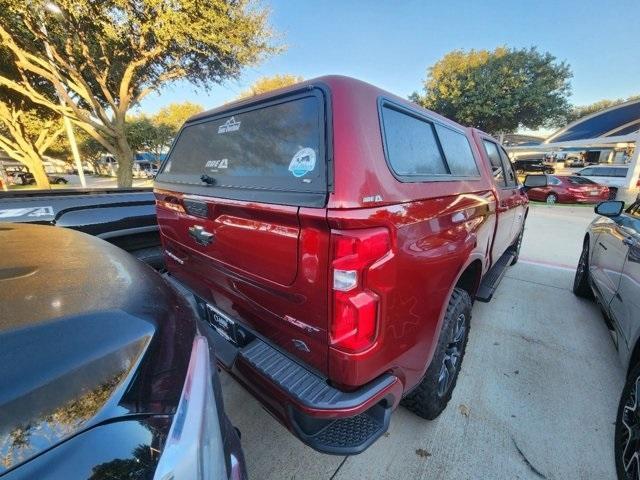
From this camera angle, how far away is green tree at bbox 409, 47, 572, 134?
23.3 meters

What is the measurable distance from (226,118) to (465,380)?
9.14 feet

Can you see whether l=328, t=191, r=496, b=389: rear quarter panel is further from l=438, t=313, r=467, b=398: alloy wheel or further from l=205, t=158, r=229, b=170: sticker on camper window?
l=205, t=158, r=229, b=170: sticker on camper window

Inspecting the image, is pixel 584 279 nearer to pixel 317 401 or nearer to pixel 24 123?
pixel 317 401

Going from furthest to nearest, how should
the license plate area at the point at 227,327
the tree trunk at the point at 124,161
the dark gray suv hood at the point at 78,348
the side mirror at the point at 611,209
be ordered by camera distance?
the tree trunk at the point at 124,161, the side mirror at the point at 611,209, the license plate area at the point at 227,327, the dark gray suv hood at the point at 78,348

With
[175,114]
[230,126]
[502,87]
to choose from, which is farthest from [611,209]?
[175,114]

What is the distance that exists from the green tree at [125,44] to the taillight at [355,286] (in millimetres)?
9022

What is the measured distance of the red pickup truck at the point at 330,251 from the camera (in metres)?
1.37

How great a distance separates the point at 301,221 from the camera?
1.38 m

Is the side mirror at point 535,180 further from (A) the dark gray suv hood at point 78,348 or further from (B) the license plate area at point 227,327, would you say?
(A) the dark gray suv hood at point 78,348

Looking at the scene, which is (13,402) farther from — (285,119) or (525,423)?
(525,423)

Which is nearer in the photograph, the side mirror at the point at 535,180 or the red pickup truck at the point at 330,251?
the red pickup truck at the point at 330,251

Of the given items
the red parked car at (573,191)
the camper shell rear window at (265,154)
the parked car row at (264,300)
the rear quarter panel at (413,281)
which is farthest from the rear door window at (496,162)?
the red parked car at (573,191)

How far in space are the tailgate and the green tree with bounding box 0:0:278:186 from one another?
7.79m

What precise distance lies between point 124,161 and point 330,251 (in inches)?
507
